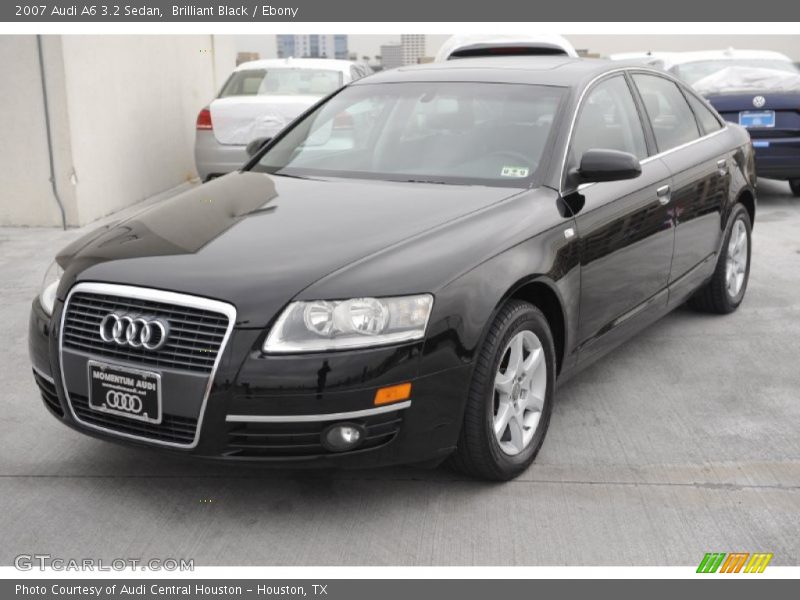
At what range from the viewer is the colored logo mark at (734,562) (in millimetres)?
3156

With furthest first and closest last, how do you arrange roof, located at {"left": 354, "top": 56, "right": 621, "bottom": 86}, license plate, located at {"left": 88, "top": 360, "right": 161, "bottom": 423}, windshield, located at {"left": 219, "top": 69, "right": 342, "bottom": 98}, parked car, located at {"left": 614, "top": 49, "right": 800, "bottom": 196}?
1. windshield, located at {"left": 219, "top": 69, "right": 342, "bottom": 98}
2. parked car, located at {"left": 614, "top": 49, "right": 800, "bottom": 196}
3. roof, located at {"left": 354, "top": 56, "right": 621, "bottom": 86}
4. license plate, located at {"left": 88, "top": 360, "right": 161, "bottom": 423}

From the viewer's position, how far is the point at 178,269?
11.1ft

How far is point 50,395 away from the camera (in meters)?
3.68

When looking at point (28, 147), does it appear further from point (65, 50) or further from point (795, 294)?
point (795, 294)

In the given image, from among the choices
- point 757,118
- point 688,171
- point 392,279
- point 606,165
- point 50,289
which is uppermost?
point 606,165

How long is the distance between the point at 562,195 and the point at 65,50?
239 inches

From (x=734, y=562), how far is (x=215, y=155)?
7770 millimetres

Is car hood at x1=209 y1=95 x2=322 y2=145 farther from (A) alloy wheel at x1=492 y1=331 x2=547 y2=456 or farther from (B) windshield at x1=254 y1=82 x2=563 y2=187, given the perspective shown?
(A) alloy wheel at x1=492 y1=331 x2=547 y2=456

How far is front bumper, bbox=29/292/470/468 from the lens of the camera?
3146 mm

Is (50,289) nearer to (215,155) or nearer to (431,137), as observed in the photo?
(431,137)

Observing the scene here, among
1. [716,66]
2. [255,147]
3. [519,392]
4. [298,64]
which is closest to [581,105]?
[519,392]

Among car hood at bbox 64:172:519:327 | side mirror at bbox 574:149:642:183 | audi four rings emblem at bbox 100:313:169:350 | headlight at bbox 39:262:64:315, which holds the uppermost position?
side mirror at bbox 574:149:642:183

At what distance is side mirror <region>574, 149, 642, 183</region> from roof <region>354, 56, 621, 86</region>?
589mm

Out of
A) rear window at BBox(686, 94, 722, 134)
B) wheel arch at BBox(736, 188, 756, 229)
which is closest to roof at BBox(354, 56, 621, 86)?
rear window at BBox(686, 94, 722, 134)
